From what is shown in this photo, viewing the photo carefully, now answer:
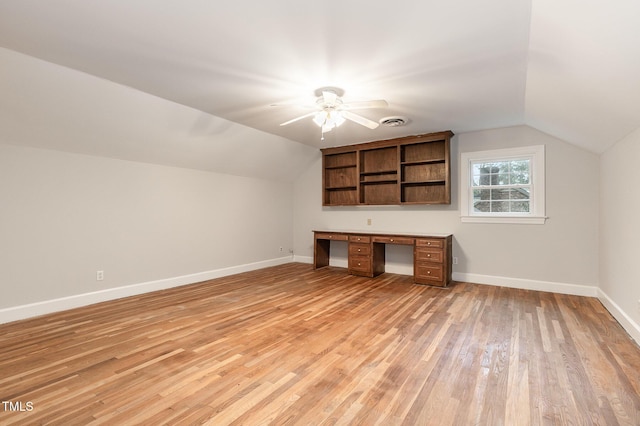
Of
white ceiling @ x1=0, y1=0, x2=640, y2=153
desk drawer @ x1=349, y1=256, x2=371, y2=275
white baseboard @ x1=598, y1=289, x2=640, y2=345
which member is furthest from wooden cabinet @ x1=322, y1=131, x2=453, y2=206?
white baseboard @ x1=598, y1=289, x2=640, y2=345

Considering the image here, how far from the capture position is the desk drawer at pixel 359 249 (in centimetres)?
551

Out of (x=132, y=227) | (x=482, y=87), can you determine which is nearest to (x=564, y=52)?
(x=482, y=87)

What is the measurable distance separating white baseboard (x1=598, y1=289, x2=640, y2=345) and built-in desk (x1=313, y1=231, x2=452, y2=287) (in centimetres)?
182

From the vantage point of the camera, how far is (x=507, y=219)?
478 cm

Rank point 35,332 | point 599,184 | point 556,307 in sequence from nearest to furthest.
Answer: point 35,332, point 556,307, point 599,184

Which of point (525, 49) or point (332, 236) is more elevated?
point (525, 49)

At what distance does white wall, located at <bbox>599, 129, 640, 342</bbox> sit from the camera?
288 centimetres

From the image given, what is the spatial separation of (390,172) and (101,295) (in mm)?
4852

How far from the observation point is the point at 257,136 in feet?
16.7

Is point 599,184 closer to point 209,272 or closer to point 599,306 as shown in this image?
point 599,306

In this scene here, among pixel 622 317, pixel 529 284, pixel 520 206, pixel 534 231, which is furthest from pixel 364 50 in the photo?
pixel 529 284

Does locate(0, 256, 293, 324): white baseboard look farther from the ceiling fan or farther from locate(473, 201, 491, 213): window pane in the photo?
locate(473, 201, 491, 213): window pane

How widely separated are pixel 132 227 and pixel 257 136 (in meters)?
2.28

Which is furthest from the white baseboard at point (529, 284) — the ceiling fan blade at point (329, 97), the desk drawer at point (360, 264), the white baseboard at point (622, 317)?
the ceiling fan blade at point (329, 97)
